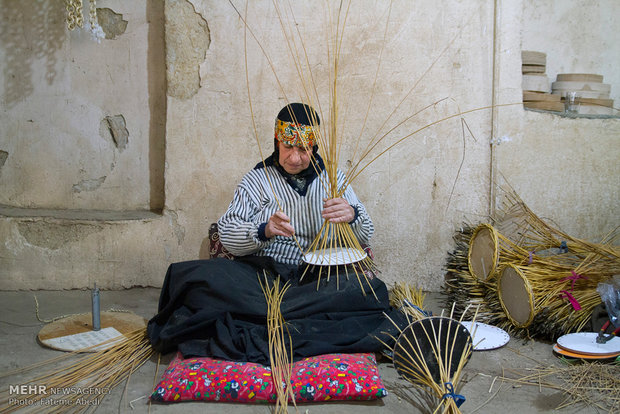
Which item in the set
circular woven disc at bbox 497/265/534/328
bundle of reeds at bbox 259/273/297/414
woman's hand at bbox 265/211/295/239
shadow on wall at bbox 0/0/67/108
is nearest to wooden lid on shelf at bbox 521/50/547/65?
circular woven disc at bbox 497/265/534/328

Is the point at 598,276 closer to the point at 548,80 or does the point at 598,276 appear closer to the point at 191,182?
the point at 548,80

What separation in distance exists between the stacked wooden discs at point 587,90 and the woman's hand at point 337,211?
2002 millimetres

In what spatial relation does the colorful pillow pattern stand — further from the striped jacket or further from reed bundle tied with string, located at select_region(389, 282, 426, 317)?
reed bundle tied with string, located at select_region(389, 282, 426, 317)

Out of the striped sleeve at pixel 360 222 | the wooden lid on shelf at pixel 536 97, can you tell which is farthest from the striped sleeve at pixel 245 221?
the wooden lid on shelf at pixel 536 97

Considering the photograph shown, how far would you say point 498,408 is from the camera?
2307 mm

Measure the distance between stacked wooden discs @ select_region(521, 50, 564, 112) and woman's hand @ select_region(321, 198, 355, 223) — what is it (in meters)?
1.75

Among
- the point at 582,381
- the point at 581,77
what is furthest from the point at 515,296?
the point at 581,77

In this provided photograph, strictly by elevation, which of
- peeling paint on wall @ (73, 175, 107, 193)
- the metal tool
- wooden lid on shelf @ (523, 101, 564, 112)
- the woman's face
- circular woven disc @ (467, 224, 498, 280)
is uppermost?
wooden lid on shelf @ (523, 101, 564, 112)

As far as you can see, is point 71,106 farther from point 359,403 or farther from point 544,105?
point 544,105

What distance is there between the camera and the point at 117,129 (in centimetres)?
393

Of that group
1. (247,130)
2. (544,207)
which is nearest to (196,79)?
(247,130)

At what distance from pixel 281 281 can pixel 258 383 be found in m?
0.73

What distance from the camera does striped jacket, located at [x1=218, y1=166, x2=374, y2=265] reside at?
304 centimetres

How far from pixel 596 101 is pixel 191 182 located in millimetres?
2712
